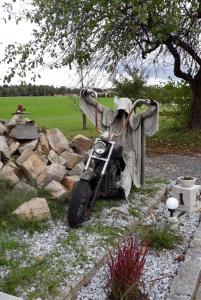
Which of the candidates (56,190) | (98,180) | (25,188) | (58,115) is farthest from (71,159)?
(58,115)

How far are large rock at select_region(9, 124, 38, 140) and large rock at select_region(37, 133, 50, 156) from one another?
4.6 inches

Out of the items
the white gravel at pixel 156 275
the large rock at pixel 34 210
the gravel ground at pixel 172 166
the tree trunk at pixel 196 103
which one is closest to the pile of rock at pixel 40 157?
→ the large rock at pixel 34 210

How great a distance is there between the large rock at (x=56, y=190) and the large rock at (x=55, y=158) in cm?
83

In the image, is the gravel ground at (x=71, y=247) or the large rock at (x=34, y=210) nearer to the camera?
the gravel ground at (x=71, y=247)

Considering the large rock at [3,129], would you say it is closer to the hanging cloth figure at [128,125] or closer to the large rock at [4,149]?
the large rock at [4,149]

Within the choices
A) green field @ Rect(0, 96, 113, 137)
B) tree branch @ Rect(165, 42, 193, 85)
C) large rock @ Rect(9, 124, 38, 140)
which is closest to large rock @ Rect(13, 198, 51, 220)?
large rock @ Rect(9, 124, 38, 140)

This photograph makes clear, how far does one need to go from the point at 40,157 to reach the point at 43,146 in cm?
49

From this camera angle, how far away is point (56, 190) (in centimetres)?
458

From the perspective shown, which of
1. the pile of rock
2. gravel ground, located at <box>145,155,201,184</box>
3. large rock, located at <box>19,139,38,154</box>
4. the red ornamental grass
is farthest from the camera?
gravel ground, located at <box>145,155,201,184</box>

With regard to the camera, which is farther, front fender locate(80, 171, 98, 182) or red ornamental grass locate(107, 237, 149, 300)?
front fender locate(80, 171, 98, 182)

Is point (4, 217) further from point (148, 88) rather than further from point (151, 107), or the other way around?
point (148, 88)

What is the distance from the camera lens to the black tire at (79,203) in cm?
392

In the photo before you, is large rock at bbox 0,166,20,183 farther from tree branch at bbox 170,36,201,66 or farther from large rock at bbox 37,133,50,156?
tree branch at bbox 170,36,201,66

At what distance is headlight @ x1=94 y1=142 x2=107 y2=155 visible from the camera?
14.1 feet
